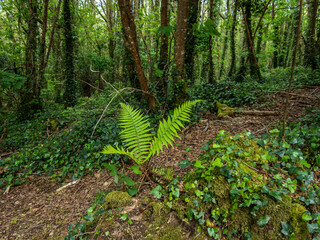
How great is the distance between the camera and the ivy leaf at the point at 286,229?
4.33ft

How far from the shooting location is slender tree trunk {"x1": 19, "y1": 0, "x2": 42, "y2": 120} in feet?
19.2

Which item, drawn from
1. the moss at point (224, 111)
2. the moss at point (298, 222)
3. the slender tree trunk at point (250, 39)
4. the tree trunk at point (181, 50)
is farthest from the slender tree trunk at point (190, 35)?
the moss at point (298, 222)

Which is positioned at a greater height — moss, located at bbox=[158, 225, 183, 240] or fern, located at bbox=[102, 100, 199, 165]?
fern, located at bbox=[102, 100, 199, 165]

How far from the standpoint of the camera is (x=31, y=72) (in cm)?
591

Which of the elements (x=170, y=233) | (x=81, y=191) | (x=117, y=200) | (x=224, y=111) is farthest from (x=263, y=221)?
(x=224, y=111)

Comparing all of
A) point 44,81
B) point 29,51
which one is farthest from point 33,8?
point 44,81

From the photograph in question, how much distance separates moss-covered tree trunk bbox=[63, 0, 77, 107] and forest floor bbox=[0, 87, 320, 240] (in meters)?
5.44

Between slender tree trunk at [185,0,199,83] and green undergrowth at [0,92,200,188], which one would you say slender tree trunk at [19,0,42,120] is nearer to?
green undergrowth at [0,92,200,188]

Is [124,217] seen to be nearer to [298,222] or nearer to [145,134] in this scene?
[145,134]

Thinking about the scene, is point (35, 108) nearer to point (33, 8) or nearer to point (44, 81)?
point (44, 81)

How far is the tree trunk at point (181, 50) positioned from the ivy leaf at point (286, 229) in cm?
301

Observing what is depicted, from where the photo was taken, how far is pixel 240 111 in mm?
4043

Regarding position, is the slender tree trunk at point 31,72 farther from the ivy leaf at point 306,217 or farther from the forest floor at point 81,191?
the ivy leaf at point 306,217

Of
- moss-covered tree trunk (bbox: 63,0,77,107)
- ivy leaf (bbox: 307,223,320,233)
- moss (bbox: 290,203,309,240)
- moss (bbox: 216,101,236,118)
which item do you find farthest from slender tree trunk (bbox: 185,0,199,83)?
moss-covered tree trunk (bbox: 63,0,77,107)
